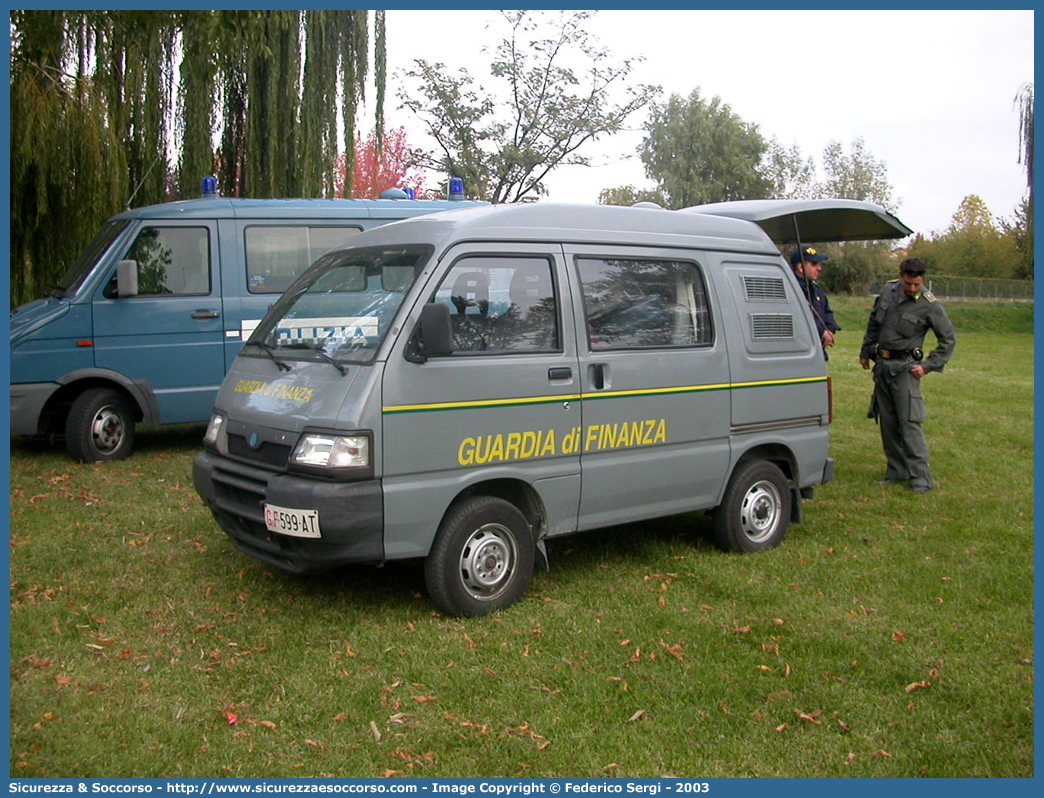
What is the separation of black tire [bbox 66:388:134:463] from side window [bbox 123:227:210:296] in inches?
42.5

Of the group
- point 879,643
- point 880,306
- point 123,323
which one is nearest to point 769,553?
point 879,643

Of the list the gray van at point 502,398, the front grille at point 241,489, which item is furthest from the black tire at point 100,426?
the front grille at point 241,489

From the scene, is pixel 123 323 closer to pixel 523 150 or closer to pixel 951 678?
pixel 951 678

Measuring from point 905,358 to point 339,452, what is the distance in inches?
230

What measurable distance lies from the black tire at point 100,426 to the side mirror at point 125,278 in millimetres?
977

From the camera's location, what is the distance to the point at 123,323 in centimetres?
945

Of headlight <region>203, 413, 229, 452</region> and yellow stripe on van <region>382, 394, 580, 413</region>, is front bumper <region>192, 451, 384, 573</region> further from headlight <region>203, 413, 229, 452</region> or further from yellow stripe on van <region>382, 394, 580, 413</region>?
yellow stripe on van <region>382, 394, 580, 413</region>

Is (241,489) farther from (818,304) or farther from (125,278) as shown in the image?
(818,304)

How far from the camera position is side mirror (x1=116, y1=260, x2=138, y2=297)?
9.34 m

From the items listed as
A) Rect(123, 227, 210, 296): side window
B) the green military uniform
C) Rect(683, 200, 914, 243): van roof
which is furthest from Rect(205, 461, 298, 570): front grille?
the green military uniform

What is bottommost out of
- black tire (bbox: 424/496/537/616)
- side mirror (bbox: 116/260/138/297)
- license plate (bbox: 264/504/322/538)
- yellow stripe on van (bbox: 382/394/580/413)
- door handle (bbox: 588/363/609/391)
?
black tire (bbox: 424/496/537/616)

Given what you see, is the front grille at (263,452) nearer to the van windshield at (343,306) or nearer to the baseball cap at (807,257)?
the van windshield at (343,306)

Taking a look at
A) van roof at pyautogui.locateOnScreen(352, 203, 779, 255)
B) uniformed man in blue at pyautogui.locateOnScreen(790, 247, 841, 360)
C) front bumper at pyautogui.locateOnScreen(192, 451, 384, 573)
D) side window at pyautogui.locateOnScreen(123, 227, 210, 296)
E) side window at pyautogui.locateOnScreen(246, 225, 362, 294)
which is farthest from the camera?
side window at pyautogui.locateOnScreen(246, 225, 362, 294)

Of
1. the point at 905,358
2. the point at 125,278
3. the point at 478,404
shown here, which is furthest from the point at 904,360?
the point at 125,278
